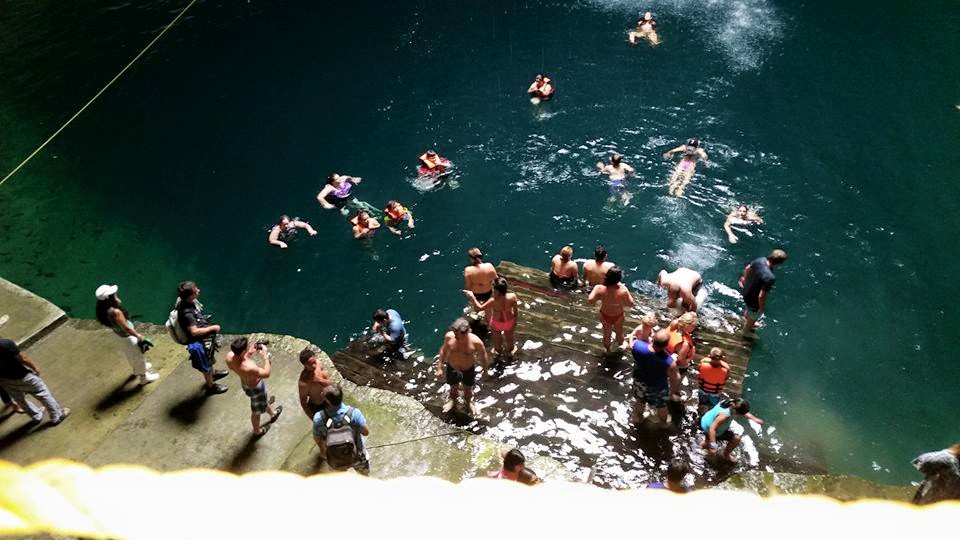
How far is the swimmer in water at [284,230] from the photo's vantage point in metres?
14.5

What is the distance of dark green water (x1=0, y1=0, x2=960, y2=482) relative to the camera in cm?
1138

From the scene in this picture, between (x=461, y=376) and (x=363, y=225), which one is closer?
(x=461, y=376)

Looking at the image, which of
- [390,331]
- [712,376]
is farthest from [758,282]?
[390,331]

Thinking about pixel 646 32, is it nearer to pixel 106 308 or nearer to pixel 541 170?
pixel 541 170

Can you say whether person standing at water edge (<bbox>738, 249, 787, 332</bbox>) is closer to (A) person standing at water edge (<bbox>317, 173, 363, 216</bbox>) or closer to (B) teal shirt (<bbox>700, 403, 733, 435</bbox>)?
(B) teal shirt (<bbox>700, 403, 733, 435</bbox>)

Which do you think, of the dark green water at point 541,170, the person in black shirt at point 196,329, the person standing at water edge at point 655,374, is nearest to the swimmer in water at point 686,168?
the dark green water at point 541,170

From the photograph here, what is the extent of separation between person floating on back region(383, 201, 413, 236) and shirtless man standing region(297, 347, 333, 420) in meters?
7.17

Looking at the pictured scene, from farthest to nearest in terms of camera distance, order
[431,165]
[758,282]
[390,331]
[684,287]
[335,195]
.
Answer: [431,165] < [335,195] < [390,331] < [684,287] < [758,282]

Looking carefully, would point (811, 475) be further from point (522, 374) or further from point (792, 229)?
point (792, 229)

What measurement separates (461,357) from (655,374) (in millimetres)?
2720

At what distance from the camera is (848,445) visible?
945cm

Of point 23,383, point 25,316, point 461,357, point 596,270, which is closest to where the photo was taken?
point 23,383

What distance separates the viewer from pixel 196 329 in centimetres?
827

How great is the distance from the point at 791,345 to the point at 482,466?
6703mm
